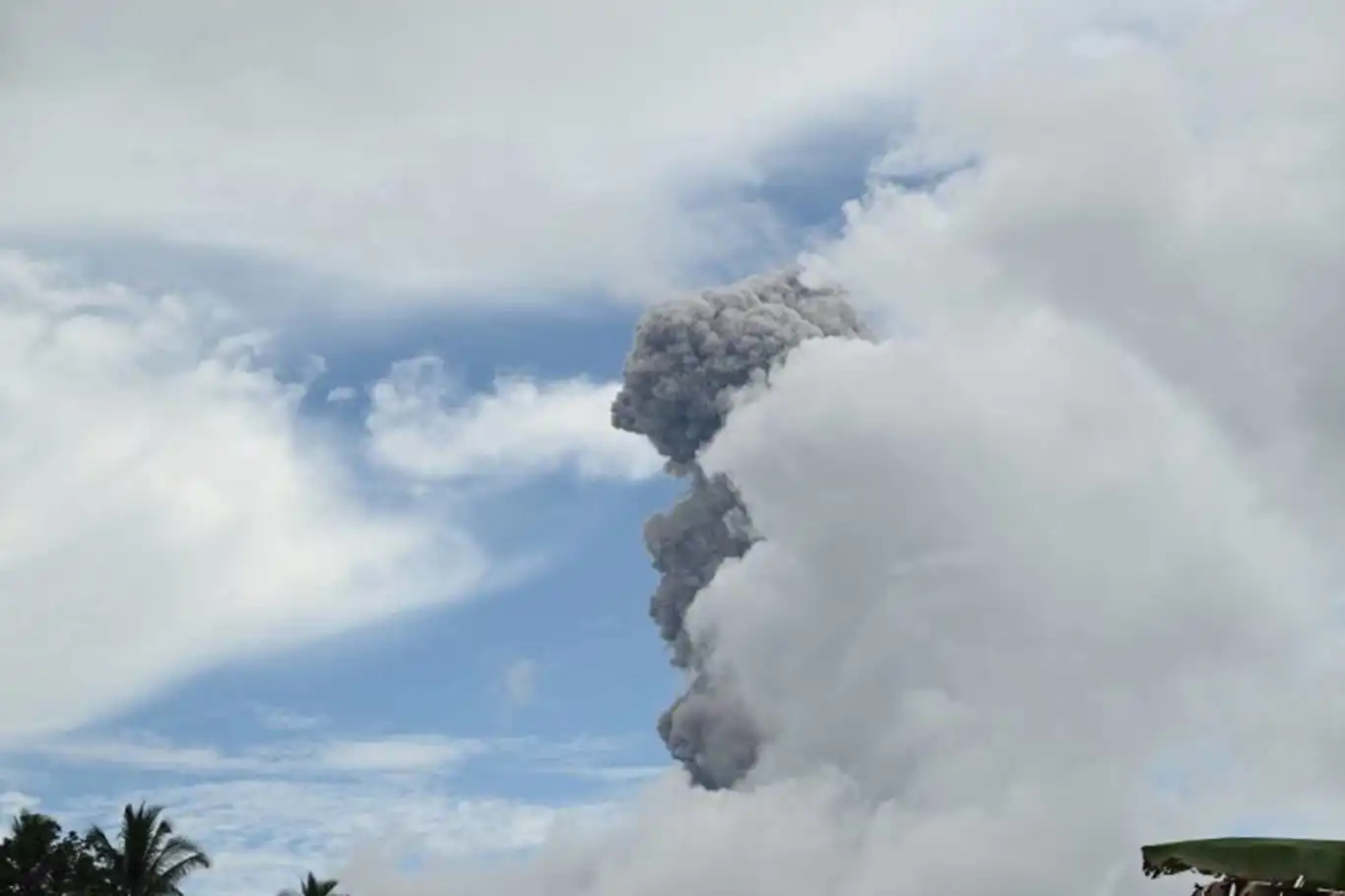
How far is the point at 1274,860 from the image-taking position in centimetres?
717

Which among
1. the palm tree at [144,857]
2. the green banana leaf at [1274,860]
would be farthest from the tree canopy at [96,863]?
the green banana leaf at [1274,860]

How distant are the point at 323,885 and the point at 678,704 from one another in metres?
90.1

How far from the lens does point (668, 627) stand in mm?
140750

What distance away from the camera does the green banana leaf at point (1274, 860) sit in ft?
23.3

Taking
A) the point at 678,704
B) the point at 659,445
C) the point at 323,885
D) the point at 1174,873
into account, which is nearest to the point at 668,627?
the point at 678,704

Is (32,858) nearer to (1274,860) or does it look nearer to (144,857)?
(144,857)

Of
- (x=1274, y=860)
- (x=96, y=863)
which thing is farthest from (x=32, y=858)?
(x=1274, y=860)

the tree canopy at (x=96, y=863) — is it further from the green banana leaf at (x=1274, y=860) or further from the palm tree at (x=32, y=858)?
the green banana leaf at (x=1274, y=860)

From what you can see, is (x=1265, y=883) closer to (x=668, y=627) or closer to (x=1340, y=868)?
(x=1340, y=868)

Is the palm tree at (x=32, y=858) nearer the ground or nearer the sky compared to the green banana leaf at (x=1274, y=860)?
nearer the sky

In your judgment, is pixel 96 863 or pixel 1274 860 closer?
pixel 1274 860

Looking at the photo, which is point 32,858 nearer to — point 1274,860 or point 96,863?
point 96,863

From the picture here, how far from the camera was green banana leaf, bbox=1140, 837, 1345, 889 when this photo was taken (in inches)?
279

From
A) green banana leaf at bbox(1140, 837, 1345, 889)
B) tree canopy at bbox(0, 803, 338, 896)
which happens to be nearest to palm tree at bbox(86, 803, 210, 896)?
tree canopy at bbox(0, 803, 338, 896)
